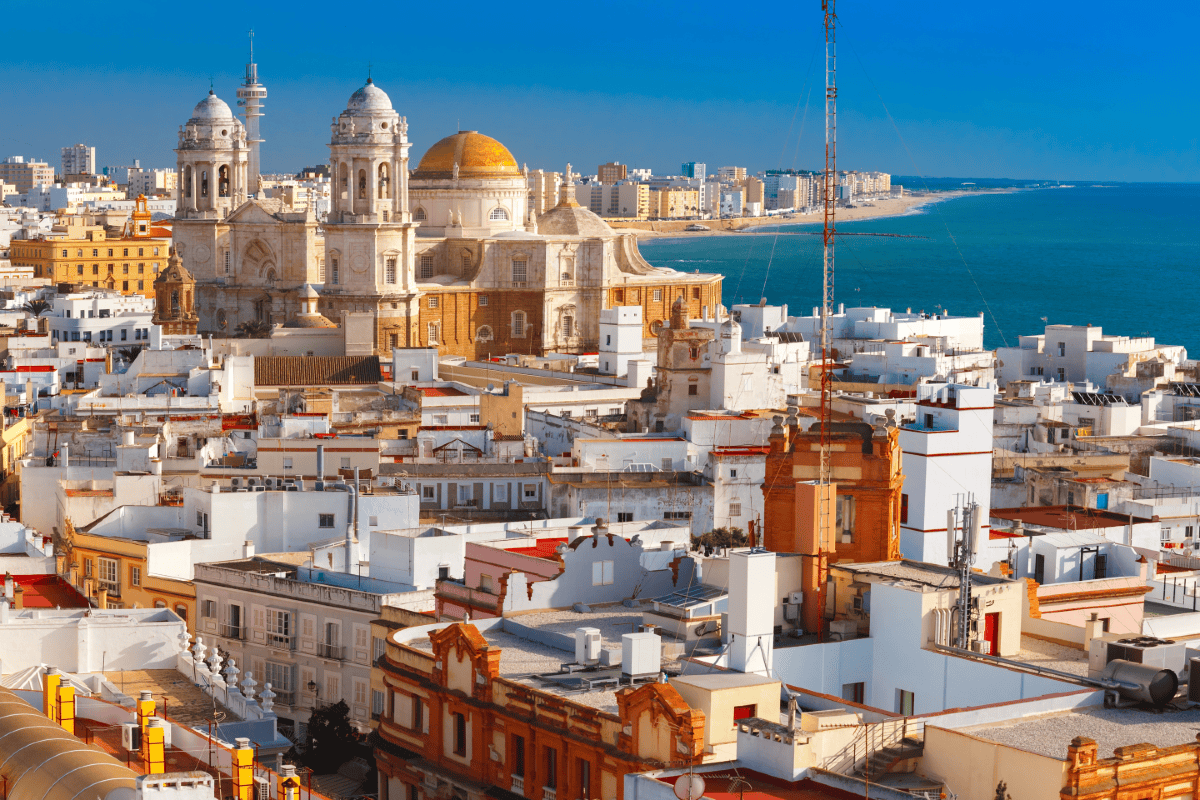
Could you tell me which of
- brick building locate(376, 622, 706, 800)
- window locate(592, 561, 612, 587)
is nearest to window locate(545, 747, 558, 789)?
brick building locate(376, 622, 706, 800)

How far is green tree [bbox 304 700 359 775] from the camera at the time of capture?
19641 millimetres

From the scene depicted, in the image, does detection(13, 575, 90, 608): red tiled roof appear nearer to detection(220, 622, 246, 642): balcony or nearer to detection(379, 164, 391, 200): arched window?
detection(220, 622, 246, 642): balcony

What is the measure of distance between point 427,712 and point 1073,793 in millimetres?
6122

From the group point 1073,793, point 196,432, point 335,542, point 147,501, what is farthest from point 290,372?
point 1073,793

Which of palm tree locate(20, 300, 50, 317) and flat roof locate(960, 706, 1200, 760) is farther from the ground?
palm tree locate(20, 300, 50, 317)

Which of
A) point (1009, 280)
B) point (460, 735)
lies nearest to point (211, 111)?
point (460, 735)

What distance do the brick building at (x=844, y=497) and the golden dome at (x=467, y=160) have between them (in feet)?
139

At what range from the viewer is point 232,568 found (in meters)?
22.6

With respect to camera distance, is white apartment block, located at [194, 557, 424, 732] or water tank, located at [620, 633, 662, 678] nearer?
water tank, located at [620, 633, 662, 678]

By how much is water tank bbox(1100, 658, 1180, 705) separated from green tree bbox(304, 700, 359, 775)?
27.5 feet

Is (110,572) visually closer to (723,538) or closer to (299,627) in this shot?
(299,627)

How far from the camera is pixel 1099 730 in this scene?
13.2 meters

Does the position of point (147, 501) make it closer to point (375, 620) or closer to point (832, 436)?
point (375, 620)

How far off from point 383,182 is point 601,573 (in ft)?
122
